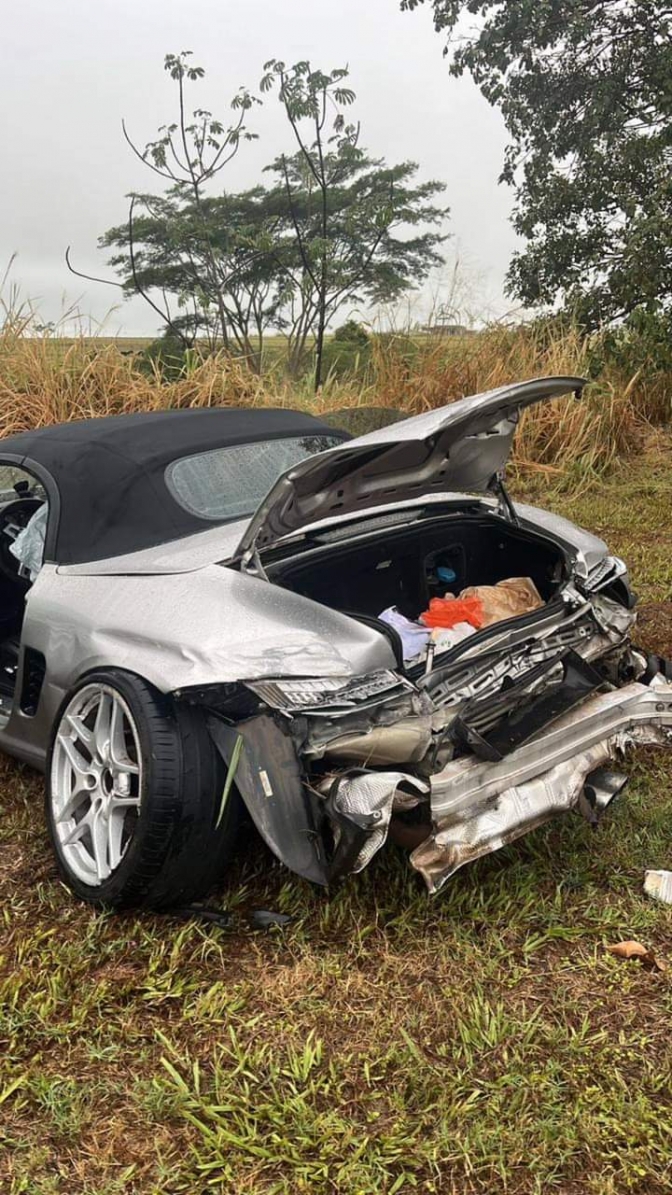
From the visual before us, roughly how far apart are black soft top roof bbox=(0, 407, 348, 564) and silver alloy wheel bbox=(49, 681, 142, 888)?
62 centimetres

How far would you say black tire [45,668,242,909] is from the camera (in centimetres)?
267

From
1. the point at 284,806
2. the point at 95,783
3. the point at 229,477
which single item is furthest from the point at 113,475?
the point at 284,806

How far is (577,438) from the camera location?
9.16 m

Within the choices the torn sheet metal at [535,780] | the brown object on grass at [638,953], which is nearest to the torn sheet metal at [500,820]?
the torn sheet metal at [535,780]

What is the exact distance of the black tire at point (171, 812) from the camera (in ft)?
8.76

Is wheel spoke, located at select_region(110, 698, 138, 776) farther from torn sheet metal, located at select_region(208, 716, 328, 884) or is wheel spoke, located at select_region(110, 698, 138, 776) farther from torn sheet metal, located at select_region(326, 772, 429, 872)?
torn sheet metal, located at select_region(326, 772, 429, 872)

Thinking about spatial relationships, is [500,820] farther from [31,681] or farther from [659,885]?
[31,681]

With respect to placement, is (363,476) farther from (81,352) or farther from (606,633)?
(81,352)

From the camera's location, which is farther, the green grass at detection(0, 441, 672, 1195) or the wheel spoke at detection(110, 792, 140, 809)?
the wheel spoke at detection(110, 792, 140, 809)

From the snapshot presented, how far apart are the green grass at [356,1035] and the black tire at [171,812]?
0.51 feet

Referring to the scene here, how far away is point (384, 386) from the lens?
30.6 feet

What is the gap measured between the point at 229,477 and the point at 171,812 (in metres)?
1.50

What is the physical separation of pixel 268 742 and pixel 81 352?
7.17 meters

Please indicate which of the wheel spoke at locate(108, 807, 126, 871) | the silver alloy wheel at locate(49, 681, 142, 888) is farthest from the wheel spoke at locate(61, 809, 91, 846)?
the wheel spoke at locate(108, 807, 126, 871)
